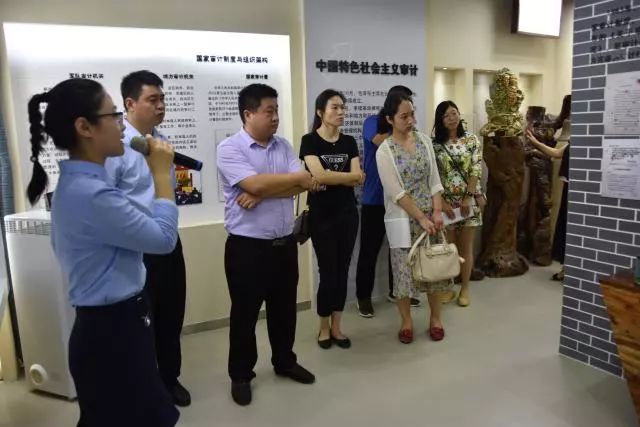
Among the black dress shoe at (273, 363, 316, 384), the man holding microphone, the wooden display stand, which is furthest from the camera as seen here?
the black dress shoe at (273, 363, 316, 384)

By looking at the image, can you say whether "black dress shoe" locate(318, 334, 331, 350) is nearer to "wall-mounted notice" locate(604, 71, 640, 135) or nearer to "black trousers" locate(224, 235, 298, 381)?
"black trousers" locate(224, 235, 298, 381)

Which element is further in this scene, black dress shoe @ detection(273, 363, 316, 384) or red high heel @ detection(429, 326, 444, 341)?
red high heel @ detection(429, 326, 444, 341)

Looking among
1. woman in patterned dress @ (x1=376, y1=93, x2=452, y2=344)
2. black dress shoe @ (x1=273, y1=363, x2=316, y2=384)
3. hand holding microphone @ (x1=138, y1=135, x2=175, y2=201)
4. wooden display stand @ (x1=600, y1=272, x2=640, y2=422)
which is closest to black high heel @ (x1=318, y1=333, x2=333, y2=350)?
black dress shoe @ (x1=273, y1=363, x2=316, y2=384)

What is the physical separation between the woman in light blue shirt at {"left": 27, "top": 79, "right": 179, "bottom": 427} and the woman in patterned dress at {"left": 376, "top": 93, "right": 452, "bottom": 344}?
1785 mm

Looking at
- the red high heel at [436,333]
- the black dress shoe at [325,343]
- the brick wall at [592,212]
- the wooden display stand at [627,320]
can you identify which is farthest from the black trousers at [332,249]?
the wooden display stand at [627,320]

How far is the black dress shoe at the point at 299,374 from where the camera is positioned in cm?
276

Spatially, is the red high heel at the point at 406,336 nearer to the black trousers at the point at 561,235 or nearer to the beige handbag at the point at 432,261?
the beige handbag at the point at 432,261

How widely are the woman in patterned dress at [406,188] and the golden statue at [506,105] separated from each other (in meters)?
1.63

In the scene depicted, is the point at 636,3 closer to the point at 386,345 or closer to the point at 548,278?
the point at 386,345

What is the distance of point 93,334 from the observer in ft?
4.57

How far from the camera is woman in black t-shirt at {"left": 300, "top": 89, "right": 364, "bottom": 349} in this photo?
3.00 meters

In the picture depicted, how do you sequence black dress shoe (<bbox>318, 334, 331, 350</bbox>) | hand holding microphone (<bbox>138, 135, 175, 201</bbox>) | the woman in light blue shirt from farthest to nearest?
black dress shoe (<bbox>318, 334, 331, 350</bbox>)
hand holding microphone (<bbox>138, 135, 175, 201</bbox>)
the woman in light blue shirt

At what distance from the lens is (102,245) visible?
1.36 meters

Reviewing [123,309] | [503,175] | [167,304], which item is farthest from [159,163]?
[503,175]
